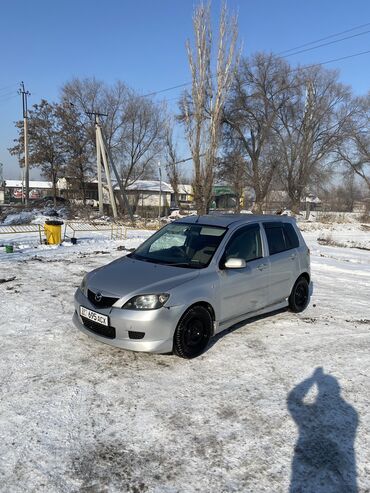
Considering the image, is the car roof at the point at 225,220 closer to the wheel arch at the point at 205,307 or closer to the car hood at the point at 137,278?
the car hood at the point at 137,278

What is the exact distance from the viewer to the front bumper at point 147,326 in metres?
4.20

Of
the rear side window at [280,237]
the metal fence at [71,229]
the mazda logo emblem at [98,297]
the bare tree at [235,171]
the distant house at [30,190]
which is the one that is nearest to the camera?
the mazda logo emblem at [98,297]

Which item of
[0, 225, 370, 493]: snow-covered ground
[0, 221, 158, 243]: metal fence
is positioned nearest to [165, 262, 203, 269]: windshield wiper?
[0, 225, 370, 493]: snow-covered ground

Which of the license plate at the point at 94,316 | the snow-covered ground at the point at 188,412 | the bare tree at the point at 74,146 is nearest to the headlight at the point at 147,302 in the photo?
the license plate at the point at 94,316

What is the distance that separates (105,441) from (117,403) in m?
0.55

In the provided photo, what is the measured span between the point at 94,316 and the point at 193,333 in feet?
3.76

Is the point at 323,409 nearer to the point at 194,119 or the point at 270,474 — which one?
the point at 270,474

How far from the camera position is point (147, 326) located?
4.20 meters

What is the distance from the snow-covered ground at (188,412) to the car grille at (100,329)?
0.33 meters

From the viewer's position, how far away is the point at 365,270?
11633 mm

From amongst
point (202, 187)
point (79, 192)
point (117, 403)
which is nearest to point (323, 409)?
point (117, 403)

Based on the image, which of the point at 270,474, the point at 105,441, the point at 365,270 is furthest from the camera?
the point at 365,270

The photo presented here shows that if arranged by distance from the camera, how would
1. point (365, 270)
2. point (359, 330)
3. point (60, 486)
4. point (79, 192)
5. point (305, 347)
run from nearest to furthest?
1. point (60, 486)
2. point (305, 347)
3. point (359, 330)
4. point (365, 270)
5. point (79, 192)

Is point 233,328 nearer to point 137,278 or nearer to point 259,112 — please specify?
point 137,278
